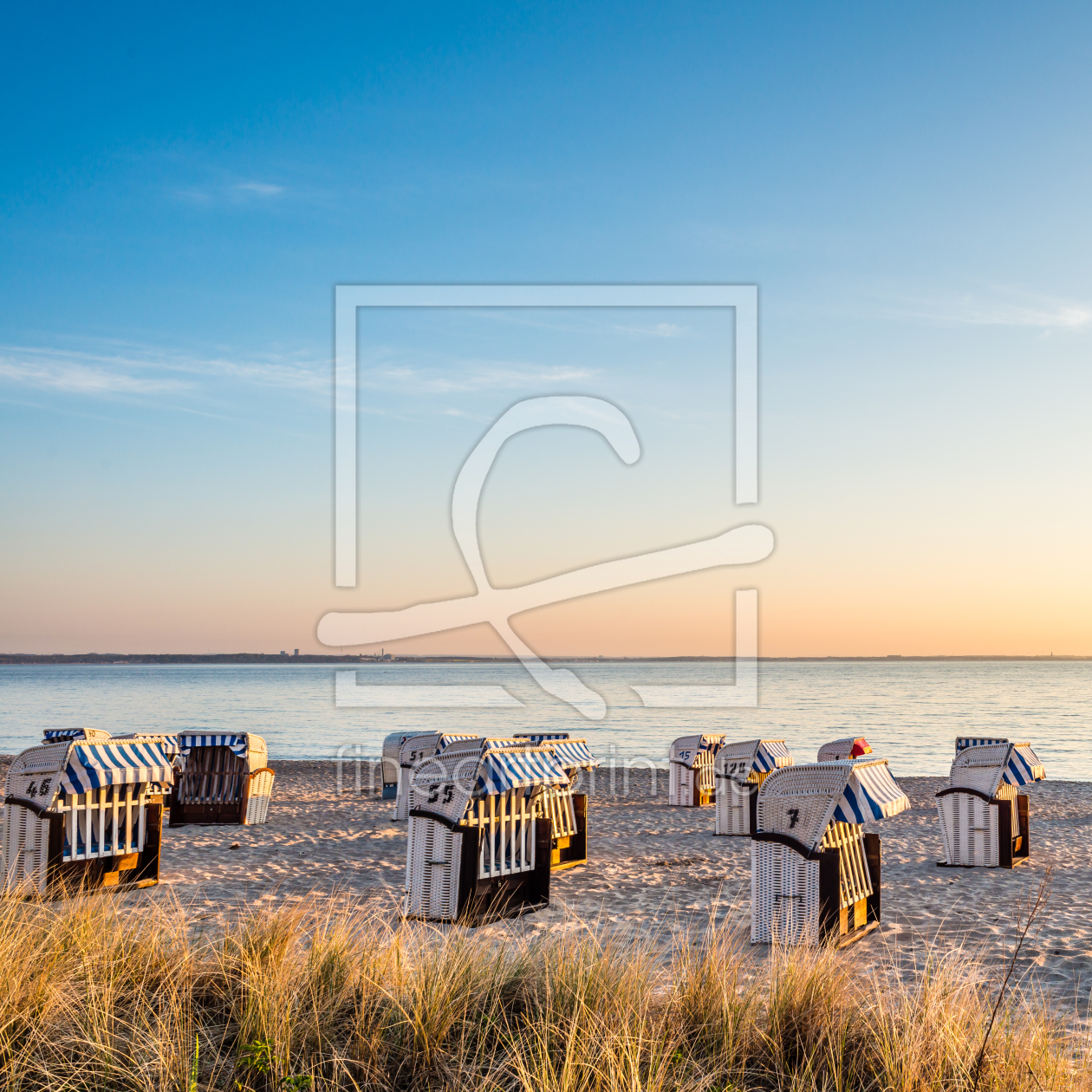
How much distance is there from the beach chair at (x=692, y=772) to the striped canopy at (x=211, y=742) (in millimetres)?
8232

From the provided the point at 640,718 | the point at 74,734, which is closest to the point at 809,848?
the point at 74,734

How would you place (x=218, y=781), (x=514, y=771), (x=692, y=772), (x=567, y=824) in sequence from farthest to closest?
(x=692, y=772) < (x=218, y=781) < (x=567, y=824) < (x=514, y=771)

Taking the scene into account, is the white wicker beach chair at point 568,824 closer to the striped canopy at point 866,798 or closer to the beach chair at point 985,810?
the striped canopy at point 866,798

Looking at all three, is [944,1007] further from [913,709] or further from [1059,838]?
[913,709]

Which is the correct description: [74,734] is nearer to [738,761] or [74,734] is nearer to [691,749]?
[738,761]

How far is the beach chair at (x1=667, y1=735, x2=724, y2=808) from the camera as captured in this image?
19.5 meters

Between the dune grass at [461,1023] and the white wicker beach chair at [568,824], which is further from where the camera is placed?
the white wicker beach chair at [568,824]

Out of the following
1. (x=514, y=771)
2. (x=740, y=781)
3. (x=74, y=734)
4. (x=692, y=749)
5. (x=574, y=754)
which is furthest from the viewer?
(x=692, y=749)

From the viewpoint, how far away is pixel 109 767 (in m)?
9.68

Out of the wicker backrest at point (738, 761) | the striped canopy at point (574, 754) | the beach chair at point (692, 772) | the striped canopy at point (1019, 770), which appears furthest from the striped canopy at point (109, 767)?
the beach chair at point (692, 772)

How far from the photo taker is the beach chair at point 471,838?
28.3 ft

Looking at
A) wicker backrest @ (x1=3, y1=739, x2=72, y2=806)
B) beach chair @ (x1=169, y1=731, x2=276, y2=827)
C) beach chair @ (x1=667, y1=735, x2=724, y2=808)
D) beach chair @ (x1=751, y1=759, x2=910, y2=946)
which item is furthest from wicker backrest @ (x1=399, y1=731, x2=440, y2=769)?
beach chair @ (x1=751, y1=759, x2=910, y2=946)

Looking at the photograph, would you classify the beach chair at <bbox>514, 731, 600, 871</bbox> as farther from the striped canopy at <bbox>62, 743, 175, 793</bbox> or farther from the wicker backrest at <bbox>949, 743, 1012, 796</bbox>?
the wicker backrest at <bbox>949, 743, 1012, 796</bbox>

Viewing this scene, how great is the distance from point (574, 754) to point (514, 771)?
426 centimetres
